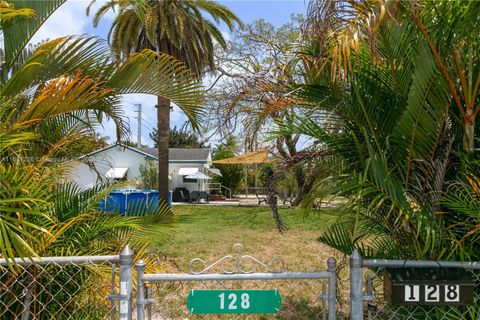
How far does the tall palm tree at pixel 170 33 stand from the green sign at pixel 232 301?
11.5 m

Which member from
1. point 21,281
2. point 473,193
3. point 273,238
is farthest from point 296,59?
point 273,238

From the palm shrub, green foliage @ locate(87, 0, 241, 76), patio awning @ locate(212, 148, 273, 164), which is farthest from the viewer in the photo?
green foliage @ locate(87, 0, 241, 76)

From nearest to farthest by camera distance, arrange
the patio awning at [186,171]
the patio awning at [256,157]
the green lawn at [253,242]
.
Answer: the patio awning at [256,157], the green lawn at [253,242], the patio awning at [186,171]

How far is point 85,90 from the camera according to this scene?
283 cm

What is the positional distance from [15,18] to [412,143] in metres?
2.92

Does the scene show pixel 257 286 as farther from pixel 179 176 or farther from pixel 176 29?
pixel 179 176

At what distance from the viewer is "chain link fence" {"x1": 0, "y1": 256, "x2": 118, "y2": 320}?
270cm

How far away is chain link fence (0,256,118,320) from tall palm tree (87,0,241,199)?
416 inches

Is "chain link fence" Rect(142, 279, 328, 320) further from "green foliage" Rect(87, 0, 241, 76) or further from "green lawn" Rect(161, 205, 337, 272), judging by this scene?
"green foliage" Rect(87, 0, 241, 76)

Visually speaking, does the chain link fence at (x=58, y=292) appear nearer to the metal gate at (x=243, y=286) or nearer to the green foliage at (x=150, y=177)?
the metal gate at (x=243, y=286)

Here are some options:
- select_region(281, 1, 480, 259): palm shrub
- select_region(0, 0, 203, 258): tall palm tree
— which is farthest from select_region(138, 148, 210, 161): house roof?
select_region(281, 1, 480, 259): palm shrub

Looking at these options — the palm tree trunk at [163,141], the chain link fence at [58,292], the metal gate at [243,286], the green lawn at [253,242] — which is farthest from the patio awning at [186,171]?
the chain link fence at [58,292]

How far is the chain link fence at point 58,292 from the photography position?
2.70m

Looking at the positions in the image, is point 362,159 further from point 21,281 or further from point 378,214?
point 21,281
